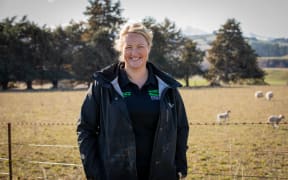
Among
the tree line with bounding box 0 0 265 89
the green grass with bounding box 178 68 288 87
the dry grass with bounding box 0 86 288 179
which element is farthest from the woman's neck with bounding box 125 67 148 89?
the green grass with bounding box 178 68 288 87

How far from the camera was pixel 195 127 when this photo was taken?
42.6 feet

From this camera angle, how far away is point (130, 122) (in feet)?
9.72

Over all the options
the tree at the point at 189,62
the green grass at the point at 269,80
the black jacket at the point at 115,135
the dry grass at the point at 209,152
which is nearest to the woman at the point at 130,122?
the black jacket at the point at 115,135

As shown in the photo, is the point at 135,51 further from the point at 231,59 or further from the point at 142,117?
the point at 231,59

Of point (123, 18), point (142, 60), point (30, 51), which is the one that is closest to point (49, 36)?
point (30, 51)

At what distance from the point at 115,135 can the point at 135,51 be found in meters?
0.89

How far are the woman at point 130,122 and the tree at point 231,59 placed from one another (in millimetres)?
56732

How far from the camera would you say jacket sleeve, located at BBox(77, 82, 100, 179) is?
10.2 ft

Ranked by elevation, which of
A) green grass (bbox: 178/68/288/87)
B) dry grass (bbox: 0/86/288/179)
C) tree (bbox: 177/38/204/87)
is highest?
tree (bbox: 177/38/204/87)

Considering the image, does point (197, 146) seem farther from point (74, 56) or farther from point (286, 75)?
point (286, 75)

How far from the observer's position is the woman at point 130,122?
3.02 m

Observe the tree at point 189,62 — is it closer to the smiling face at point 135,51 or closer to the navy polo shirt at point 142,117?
the smiling face at point 135,51

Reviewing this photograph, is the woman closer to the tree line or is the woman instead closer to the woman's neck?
the woman's neck

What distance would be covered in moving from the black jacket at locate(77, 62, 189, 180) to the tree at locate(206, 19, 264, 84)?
5676 centimetres
